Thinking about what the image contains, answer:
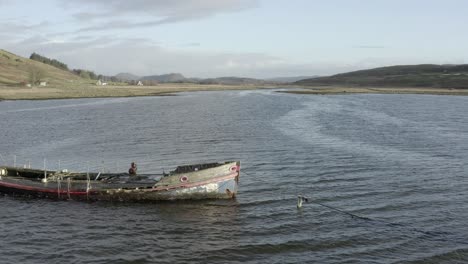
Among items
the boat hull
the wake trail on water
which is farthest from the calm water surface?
the boat hull

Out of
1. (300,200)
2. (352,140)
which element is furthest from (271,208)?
(352,140)

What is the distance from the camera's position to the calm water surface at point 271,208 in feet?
71.1

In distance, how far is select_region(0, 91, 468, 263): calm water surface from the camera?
2167 centimetres

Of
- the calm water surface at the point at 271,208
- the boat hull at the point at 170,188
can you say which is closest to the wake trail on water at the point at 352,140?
the calm water surface at the point at 271,208

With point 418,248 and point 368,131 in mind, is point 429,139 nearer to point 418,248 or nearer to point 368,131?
point 368,131

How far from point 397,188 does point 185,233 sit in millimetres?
14614

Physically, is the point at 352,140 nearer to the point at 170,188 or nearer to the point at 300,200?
the point at 300,200

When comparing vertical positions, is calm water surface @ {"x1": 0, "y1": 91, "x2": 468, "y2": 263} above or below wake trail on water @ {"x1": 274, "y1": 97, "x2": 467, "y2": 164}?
below

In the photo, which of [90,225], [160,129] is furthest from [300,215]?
[160,129]

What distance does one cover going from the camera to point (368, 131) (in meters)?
60.6

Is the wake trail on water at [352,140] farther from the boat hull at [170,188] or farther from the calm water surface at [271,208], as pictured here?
the boat hull at [170,188]

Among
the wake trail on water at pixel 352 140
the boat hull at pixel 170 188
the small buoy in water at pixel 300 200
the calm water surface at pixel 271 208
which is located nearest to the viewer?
the calm water surface at pixel 271 208

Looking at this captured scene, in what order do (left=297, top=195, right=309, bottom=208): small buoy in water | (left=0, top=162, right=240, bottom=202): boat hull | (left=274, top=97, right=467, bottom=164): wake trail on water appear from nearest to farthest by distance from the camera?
(left=297, top=195, right=309, bottom=208): small buoy in water < (left=0, top=162, right=240, bottom=202): boat hull < (left=274, top=97, right=467, bottom=164): wake trail on water

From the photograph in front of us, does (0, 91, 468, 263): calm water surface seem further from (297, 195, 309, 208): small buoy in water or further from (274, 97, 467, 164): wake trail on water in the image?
(297, 195, 309, 208): small buoy in water
